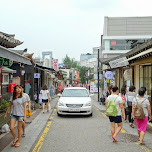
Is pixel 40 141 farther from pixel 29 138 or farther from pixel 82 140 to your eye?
pixel 82 140

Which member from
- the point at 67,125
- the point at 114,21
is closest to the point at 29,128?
the point at 67,125

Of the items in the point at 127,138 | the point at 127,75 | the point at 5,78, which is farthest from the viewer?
the point at 127,75

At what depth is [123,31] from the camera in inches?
2173

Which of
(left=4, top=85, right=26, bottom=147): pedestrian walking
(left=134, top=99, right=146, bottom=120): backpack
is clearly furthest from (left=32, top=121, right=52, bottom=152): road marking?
(left=134, top=99, right=146, bottom=120): backpack

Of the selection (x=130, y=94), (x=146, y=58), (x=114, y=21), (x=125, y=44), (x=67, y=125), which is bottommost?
(x=67, y=125)

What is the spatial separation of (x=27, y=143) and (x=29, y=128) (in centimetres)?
241

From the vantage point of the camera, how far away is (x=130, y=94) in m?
9.55

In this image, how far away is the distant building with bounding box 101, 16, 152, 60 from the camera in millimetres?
51562

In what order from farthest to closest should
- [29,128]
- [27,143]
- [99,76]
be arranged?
[99,76] → [29,128] → [27,143]

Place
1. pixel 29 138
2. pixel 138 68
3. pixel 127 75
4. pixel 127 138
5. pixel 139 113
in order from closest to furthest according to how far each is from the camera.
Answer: pixel 139 113 → pixel 29 138 → pixel 127 138 → pixel 138 68 → pixel 127 75

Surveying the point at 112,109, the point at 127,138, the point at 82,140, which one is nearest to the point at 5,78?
the point at 82,140

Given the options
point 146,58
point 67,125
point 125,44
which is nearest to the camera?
point 67,125

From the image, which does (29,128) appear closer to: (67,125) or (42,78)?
(67,125)

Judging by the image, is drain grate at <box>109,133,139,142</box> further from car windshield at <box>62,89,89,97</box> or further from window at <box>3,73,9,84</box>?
window at <box>3,73,9,84</box>
